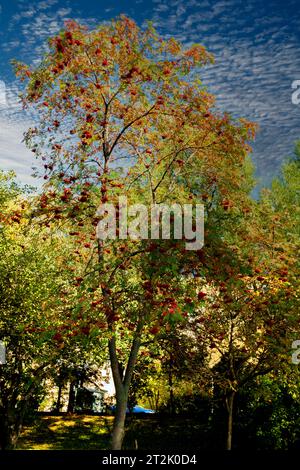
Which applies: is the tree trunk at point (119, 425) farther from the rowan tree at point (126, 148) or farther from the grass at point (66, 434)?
the grass at point (66, 434)

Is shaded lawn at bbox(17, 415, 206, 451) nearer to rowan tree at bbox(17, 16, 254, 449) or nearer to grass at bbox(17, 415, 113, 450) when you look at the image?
grass at bbox(17, 415, 113, 450)

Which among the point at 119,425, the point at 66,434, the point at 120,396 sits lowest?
the point at 66,434

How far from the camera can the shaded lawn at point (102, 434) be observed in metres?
17.9

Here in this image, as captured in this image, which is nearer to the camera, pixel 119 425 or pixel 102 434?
pixel 119 425

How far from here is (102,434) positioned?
65.8ft

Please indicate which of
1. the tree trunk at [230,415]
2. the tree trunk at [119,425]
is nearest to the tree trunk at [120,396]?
the tree trunk at [119,425]

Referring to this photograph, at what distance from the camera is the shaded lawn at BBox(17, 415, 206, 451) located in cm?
1786

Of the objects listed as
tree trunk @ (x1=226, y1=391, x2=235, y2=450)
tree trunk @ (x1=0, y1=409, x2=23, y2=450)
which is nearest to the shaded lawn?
tree trunk @ (x1=0, y1=409, x2=23, y2=450)

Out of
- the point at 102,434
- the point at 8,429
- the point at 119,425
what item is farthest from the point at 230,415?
Answer: the point at 102,434

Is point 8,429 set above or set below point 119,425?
below

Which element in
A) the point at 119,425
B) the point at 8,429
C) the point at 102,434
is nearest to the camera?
the point at 119,425

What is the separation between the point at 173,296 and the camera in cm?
824

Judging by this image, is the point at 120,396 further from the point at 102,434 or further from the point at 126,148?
the point at 102,434
